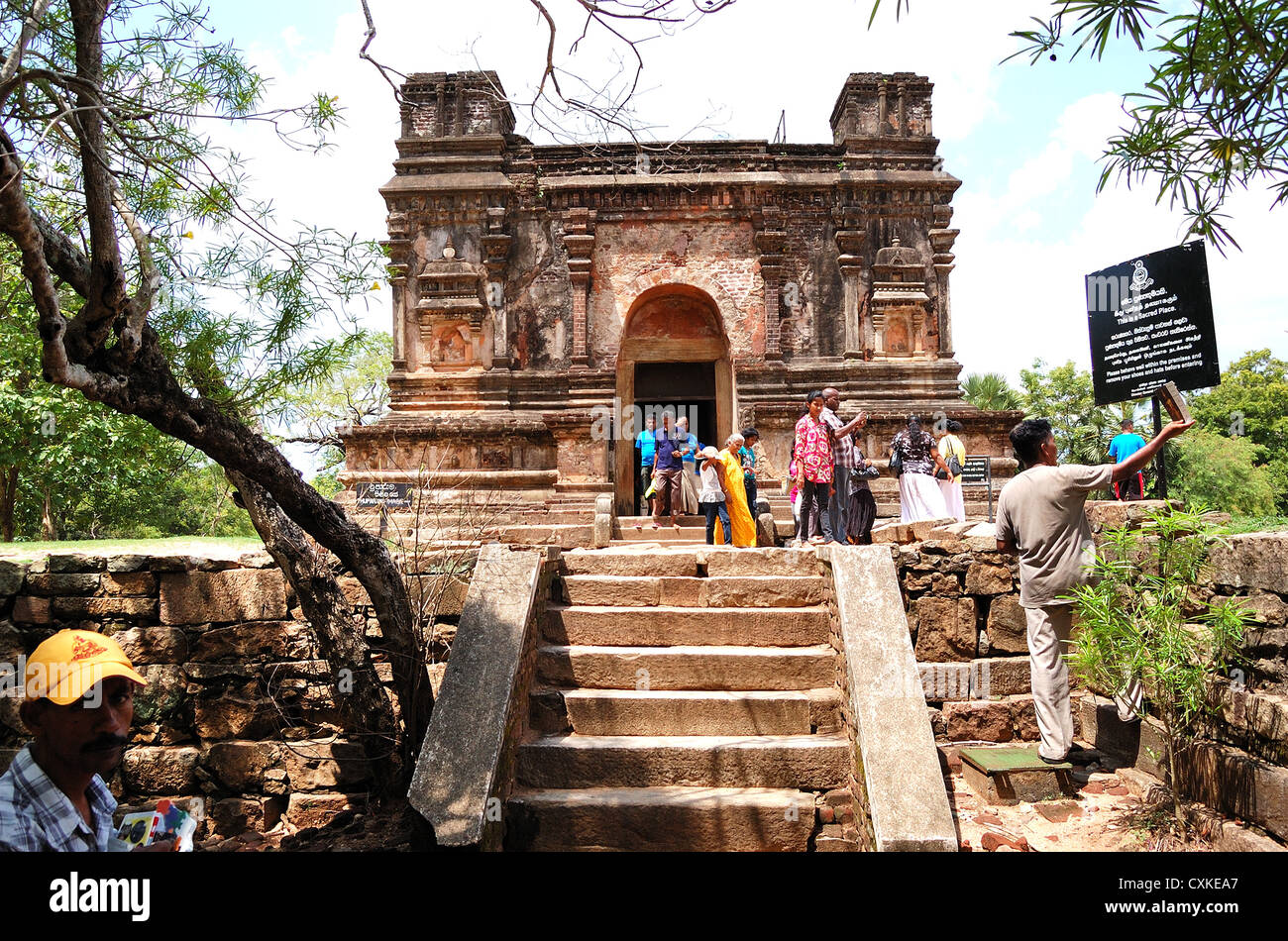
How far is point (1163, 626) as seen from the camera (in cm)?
432

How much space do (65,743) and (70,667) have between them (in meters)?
0.24

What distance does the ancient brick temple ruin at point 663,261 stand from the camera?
43.8ft

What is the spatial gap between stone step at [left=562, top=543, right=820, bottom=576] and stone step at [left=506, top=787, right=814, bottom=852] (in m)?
2.02

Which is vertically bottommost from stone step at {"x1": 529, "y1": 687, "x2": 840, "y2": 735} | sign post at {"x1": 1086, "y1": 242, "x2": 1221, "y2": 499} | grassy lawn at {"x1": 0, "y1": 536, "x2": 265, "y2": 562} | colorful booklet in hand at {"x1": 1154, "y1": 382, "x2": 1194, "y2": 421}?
stone step at {"x1": 529, "y1": 687, "x2": 840, "y2": 735}

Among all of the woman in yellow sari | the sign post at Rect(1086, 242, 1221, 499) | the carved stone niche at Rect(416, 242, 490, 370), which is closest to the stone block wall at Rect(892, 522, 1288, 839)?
the sign post at Rect(1086, 242, 1221, 499)

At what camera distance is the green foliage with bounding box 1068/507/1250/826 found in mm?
4215

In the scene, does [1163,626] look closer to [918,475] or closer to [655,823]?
[655,823]

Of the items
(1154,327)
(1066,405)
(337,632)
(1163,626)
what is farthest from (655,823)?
(1066,405)

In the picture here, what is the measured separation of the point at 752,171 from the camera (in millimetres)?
13703

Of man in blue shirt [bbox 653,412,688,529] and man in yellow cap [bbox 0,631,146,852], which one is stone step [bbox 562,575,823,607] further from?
man in blue shirt [bbox 653,412,688,529]

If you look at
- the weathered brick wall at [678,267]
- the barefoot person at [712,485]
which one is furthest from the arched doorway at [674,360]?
the barefoot person at [712,485]
